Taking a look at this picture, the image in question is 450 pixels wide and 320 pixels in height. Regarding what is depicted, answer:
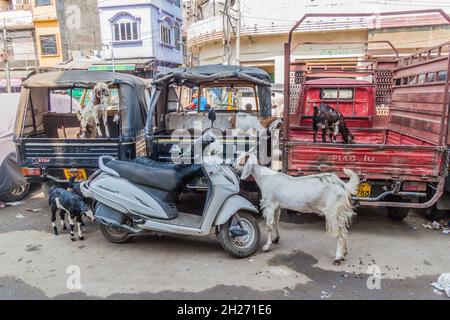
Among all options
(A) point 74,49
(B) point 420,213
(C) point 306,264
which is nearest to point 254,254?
(C) point 306,264

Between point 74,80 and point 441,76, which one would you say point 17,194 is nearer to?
point 74,80

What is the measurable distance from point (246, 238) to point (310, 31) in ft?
47.8

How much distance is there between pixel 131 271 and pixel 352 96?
5.48 metres

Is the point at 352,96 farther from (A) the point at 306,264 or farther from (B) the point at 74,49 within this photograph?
(B) the point at 74,49

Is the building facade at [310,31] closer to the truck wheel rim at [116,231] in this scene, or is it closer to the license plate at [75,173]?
the license plate at [75,173]

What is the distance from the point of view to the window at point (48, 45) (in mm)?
24469

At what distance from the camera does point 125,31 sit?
24125 mm

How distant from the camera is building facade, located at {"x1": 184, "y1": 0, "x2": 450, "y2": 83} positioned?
14930mm

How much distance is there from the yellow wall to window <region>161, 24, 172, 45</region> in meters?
7.29

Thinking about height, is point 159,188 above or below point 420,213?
above

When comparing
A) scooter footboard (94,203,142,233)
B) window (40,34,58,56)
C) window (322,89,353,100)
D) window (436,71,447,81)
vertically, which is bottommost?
scooter footboard (94,203,142,233)

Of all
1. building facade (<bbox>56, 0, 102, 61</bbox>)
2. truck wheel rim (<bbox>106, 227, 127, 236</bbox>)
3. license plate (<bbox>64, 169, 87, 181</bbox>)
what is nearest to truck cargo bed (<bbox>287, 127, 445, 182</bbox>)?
truck wheel rim (<bbox>106, 227, 127, 236</bbox>)

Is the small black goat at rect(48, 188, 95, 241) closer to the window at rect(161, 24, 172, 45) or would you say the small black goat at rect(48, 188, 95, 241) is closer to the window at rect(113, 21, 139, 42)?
the window at rect(113, 21, 139, 42)

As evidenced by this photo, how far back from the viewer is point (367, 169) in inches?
180
